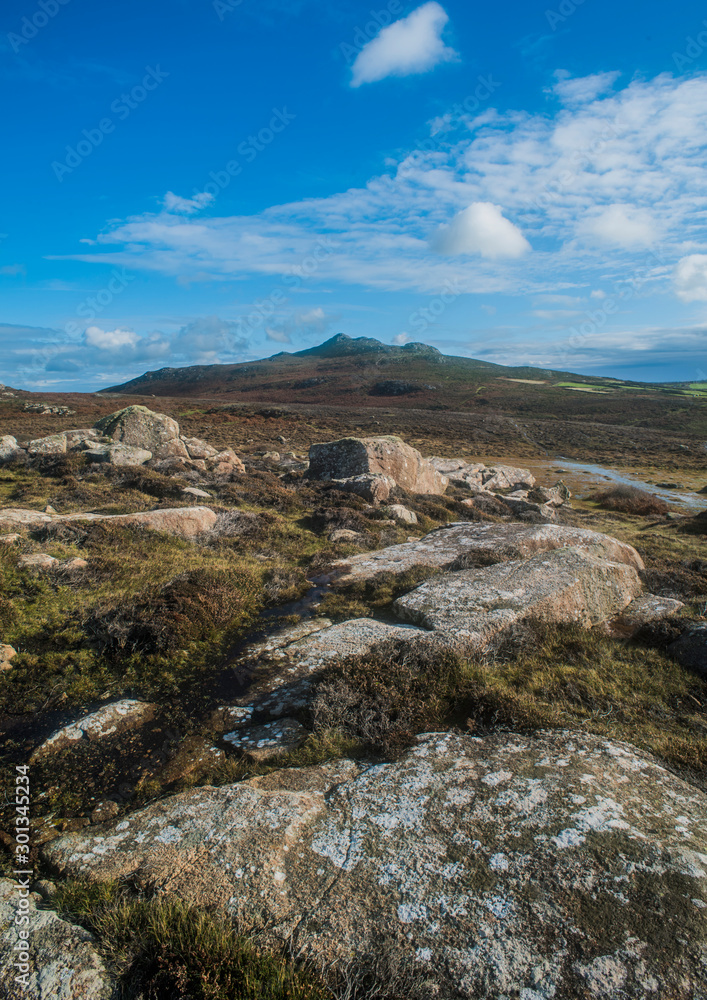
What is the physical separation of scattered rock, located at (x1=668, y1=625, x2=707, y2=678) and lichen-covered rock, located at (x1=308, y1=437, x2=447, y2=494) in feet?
45.5

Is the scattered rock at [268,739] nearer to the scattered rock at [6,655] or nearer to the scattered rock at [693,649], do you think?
the scattered rock at [6,655]

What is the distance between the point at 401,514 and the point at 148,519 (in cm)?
850

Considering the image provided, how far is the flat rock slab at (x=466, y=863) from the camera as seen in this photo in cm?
289

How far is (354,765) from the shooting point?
16.0ft

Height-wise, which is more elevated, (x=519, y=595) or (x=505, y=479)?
(x=519, y=595)

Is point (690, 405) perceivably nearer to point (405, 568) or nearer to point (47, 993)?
point (405, 568)

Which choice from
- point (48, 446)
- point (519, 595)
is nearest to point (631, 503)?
point (519, 595)

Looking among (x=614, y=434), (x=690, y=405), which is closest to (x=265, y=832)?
(x=614, y=434)

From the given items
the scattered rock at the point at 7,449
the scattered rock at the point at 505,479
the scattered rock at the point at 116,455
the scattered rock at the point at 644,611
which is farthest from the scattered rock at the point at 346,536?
the scattered rock at the point at 505,479

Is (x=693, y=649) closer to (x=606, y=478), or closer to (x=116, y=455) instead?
(x=116, y=455)

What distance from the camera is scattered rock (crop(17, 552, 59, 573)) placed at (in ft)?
29.7

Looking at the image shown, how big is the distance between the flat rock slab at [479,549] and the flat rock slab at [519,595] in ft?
2.98

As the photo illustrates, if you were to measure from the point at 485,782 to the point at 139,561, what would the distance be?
8.63 m

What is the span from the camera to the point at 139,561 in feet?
33.7
